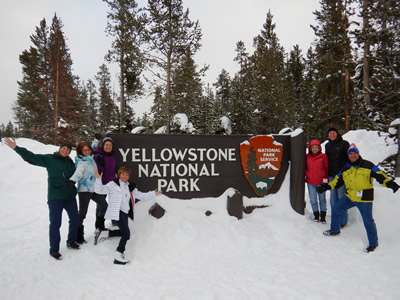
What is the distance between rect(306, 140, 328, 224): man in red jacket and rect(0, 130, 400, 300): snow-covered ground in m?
0.26

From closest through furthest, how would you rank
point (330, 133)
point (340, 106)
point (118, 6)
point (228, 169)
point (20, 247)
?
point (20, 247) → point (330, 133) → point (228, 169) → point (340, 106) → point (118, 6)

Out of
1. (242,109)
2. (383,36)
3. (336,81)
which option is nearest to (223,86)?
(242,109)

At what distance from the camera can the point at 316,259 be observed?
341 cm

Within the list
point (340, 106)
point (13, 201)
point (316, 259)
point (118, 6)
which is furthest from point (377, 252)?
point (118, 6)

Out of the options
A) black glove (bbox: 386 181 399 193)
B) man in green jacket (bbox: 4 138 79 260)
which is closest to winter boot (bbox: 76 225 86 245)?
man in green jacket (bbox: 4 138 79 260)

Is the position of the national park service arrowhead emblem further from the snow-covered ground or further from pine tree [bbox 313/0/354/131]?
pine tree [bbox 313/0/354/131]

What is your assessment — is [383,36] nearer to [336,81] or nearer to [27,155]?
[27,155]

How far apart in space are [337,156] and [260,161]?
1.43 m

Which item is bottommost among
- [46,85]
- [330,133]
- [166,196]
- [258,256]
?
[258,256]

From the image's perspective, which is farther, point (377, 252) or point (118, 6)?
point (118, 6)

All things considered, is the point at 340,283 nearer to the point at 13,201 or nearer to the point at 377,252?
the point at 377,252

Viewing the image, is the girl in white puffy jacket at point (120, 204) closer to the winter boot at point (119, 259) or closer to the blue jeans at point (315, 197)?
the winter boot at point (119, 259)

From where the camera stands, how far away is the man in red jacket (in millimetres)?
4488

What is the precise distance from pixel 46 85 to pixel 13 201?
50.6 feet
